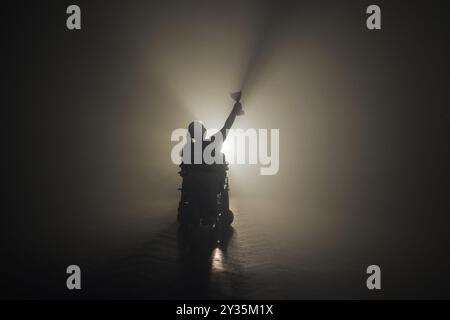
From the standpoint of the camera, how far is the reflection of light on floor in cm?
876

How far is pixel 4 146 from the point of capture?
3481cm

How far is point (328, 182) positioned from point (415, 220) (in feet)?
53.6

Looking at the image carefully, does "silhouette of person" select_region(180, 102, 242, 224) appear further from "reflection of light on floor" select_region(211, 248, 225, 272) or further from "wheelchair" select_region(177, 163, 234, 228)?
"reflection of light on floor" select_region(211, 248, 225, 272)

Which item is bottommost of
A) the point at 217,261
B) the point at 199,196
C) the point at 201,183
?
the point at 217,261

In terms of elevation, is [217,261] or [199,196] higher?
[199,196]

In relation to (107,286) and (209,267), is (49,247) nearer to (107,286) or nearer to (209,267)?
(107,286)

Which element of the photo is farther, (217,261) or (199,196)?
(199,196)

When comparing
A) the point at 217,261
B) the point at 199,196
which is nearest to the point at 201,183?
the point at 199,196

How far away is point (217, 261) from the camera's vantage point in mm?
9352

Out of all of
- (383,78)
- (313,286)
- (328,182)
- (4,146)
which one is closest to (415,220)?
(313,286)

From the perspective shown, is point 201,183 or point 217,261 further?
point 201,183

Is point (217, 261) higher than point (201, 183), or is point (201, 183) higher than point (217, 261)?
point (201, 183)

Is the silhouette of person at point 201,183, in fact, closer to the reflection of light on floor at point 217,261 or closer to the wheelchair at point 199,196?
the wheelchair at point 199,196

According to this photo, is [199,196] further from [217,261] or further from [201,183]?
[217,261]
